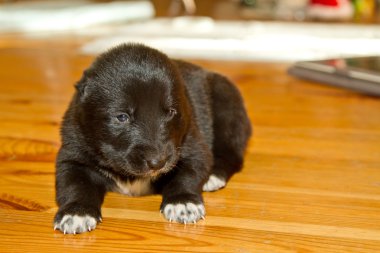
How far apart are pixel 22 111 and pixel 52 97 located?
0.42m

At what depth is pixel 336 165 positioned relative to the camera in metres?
3.28

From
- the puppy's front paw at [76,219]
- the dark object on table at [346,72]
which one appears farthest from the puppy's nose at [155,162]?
the dark object on table at [346,72]

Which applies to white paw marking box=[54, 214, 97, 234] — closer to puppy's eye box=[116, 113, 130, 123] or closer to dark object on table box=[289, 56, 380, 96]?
puppy's eye box=[116, 113, 130, 123]

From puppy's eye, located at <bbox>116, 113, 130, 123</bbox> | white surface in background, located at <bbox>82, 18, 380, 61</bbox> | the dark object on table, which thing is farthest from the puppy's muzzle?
white surface in background, located at <bbox>82, 18, 380, 61</bbox>

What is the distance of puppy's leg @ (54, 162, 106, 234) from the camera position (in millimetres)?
2443

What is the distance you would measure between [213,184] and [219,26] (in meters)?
5.51

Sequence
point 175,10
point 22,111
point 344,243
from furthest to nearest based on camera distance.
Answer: point 175,10 → point 22,111 → point 344,243

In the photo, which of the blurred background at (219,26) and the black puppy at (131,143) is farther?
the blurred background at (219,26)

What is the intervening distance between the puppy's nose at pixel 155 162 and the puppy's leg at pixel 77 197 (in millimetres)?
293

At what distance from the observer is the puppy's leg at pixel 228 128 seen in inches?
123

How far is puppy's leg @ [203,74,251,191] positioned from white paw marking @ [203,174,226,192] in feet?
0.15

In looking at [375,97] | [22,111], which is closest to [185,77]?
[22,111]

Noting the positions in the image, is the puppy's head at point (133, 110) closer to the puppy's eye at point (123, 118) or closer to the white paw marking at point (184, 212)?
the puppy's eye at point (123, 118)

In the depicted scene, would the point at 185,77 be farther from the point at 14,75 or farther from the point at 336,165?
the point at 14,75
